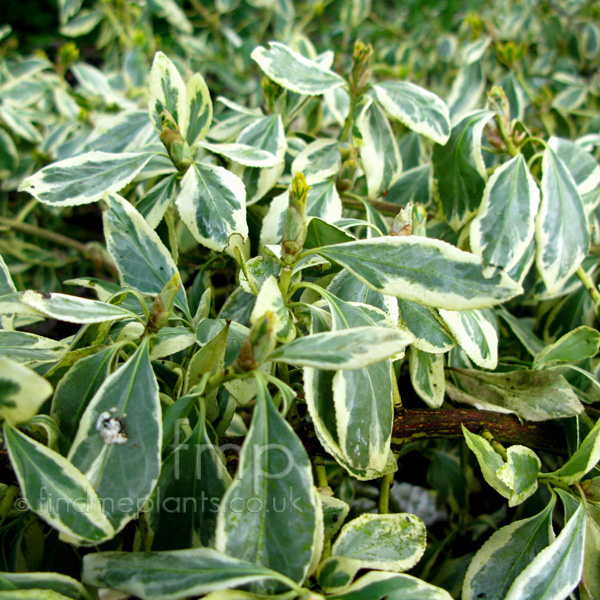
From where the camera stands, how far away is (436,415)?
0.69 m

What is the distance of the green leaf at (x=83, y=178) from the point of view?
0.67m

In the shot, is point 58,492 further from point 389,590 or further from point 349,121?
point 349,121

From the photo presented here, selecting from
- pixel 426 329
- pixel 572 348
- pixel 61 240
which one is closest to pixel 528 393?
pixel 572 348

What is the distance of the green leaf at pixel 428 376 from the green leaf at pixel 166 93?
0.47 metres

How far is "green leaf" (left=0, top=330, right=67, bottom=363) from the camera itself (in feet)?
1.94

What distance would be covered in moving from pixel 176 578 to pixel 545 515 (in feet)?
1.58

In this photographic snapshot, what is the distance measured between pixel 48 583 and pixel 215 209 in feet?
1.48

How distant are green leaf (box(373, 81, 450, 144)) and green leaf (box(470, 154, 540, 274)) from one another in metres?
0.11

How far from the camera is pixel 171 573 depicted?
471 mm

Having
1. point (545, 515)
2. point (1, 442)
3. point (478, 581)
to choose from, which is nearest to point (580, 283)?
point (545, 515)

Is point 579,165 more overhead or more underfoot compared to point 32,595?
more overhead

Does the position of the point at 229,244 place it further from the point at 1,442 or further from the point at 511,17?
the point at 511,17

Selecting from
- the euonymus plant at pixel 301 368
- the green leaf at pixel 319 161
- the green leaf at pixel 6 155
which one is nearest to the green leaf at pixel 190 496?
the euonymus plant at pixel 301 368

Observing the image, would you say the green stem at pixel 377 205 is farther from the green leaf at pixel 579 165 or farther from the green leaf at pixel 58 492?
the green leaf at pixel 58 492
